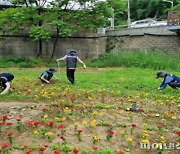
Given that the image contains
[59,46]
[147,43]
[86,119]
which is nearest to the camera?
[86,119]

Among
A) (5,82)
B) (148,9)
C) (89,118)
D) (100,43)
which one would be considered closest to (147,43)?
(100,43)

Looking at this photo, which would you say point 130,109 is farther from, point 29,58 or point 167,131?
point 29,58

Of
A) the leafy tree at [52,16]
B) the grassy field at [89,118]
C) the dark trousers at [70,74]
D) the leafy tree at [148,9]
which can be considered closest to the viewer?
the grassy field at [89,118]

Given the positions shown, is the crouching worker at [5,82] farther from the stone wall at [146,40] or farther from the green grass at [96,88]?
the stone wall at [146,40]

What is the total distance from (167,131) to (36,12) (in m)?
13.4

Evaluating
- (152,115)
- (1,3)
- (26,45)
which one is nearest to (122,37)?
(26,45)

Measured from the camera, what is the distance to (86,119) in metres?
6.09

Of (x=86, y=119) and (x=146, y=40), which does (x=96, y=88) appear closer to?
(x=86, y=119)

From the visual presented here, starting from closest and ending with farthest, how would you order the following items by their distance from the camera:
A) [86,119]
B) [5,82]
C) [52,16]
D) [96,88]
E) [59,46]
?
[86,119] < [5,82] < [96,88] < [52,16] < [59,46]

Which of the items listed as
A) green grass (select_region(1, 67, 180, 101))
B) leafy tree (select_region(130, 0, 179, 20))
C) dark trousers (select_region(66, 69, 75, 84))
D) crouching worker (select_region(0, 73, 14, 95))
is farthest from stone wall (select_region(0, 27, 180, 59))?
leafy tree (select_region(130, 0, 179, 20))

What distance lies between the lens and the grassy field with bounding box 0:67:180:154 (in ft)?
15.7

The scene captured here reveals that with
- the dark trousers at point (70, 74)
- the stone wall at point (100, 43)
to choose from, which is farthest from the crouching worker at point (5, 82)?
the stone wall at point (100, 43)

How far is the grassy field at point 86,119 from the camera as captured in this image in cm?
478

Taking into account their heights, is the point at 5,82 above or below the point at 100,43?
below
